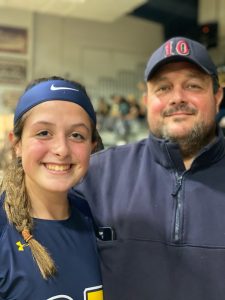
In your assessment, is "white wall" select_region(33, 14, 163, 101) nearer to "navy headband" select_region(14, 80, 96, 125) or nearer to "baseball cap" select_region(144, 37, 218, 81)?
"baseball cap" select_region(144, 37, 218, 81)

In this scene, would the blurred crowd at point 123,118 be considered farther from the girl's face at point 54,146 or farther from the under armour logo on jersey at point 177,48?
the girl's face at point 54,146

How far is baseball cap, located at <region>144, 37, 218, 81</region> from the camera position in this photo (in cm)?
141

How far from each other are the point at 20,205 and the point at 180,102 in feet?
1.99

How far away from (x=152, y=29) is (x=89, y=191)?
7.34 meters

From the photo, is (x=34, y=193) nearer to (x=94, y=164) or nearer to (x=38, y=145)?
(x=38, y=145)

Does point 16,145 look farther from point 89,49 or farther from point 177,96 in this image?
point 89,49

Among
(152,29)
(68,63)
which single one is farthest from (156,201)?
(152,29)

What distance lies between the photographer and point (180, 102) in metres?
1.41

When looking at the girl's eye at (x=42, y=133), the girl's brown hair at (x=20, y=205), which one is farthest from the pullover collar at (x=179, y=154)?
the girl's eye at (x=42, y=133)

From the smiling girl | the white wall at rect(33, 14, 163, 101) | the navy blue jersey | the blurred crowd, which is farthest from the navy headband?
the white wall at rect(33, 14, 163, 101)

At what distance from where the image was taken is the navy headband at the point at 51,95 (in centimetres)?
108

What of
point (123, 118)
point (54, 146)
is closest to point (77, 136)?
point (54, 146)

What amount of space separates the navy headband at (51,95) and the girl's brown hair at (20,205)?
0.03 metres

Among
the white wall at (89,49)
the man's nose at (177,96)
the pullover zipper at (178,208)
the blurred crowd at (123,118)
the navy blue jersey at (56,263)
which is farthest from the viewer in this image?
the white wall at (89,49)
